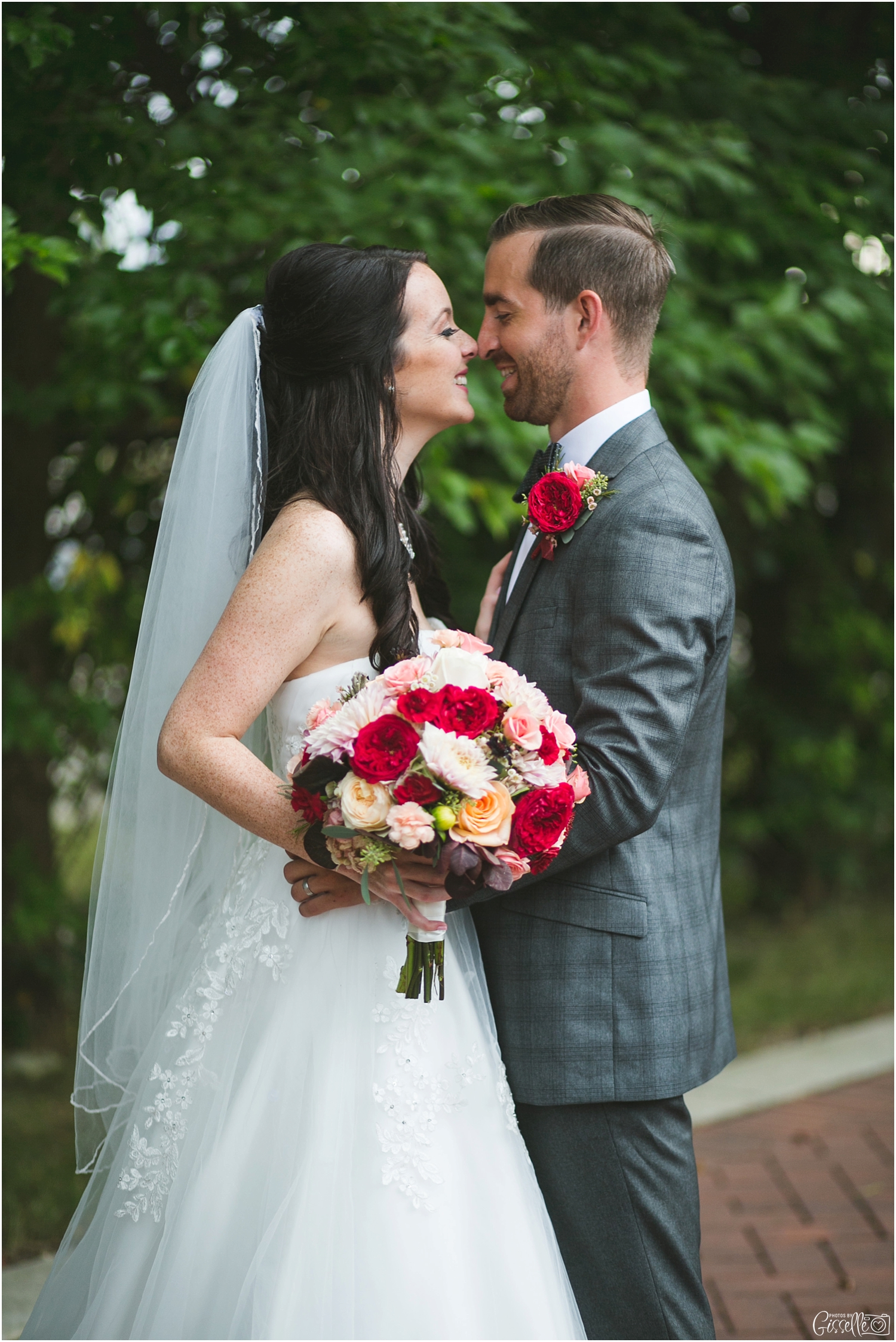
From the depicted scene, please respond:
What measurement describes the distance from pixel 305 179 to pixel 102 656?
8.08 feet

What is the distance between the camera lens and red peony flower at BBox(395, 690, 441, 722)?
5.71ft

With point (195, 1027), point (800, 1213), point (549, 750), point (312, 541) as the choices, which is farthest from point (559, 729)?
point (800, 1213)

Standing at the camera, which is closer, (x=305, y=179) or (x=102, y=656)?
(x=305, y=179)

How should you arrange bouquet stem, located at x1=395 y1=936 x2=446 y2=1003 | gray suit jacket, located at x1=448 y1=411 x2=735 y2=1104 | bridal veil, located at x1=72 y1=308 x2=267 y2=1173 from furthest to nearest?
1. bridal veil, located at x1=72 y1=308 x2=267 y2=1173
2. gray suit jacket, located at x1=448 y1=411 x2=735 y2=1104
3. bouquet stem, located at x1=395 y1=936 x2=446 y2=1003

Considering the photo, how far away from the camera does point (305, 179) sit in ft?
11.6

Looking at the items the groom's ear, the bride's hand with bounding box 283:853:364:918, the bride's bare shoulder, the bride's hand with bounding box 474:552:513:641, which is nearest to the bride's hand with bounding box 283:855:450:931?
the bride's hand with bounding box 283:853:364:918

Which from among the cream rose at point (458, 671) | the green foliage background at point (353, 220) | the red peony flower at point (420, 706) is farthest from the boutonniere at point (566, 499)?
the green foliage background at point (353, 220)

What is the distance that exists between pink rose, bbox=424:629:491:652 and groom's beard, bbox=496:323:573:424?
2.11 ft

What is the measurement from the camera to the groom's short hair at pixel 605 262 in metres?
2.32

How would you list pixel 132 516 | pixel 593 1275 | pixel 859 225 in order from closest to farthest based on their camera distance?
pixel 593 1275 → pixel 859 225 → pixel 132 516

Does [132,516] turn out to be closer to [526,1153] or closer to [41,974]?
[41,974]

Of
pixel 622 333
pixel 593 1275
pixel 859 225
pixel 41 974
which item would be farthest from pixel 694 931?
pixel 41 974

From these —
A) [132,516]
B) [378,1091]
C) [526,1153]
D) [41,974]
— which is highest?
[378,1091]

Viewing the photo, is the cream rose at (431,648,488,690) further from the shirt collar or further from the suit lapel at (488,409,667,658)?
the shirt collar
